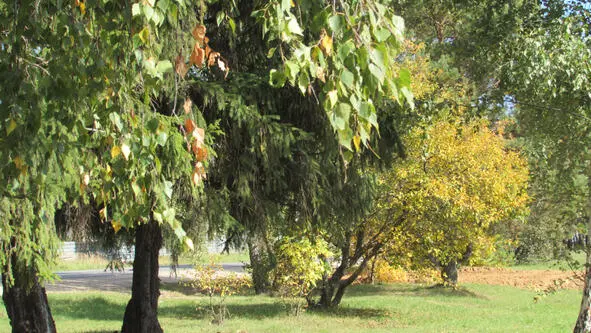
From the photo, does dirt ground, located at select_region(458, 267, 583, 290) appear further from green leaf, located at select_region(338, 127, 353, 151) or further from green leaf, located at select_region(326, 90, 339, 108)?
green leaf, located at select_region(326, 90, 339, 108)

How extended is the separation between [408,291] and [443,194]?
35.3ft

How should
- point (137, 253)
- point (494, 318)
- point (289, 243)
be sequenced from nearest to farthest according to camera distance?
point (137, 253) → point (289, 243) → point (494, 318)

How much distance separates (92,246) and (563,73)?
775cm

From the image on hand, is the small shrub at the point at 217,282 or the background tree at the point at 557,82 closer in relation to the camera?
the background tree at the point at 557,82

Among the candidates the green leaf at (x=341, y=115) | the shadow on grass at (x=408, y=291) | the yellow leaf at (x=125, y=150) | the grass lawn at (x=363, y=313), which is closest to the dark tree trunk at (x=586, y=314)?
the grass lawn at (x=363, y=313)

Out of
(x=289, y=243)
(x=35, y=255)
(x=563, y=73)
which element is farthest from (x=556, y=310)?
(x=35, y=255)

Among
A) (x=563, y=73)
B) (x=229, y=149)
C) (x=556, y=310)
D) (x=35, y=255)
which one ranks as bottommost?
(x=556, y=310)

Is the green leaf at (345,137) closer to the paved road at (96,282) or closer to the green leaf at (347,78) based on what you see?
the green leaf at (347,78)

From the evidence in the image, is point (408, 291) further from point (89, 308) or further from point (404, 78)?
point (404, 78)

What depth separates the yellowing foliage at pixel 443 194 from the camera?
15164mm

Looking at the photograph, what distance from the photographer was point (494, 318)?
17.2 meters

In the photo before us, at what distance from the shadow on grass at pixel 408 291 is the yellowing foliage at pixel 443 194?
23.4 ft

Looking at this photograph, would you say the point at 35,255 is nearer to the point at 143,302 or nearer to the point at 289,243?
the point at 143,302

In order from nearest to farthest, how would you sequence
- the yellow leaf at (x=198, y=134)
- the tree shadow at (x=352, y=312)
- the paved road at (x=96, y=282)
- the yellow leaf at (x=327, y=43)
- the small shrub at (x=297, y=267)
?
1. the yellow leaf at (x=327, y=43)
2. the yellow leaf at (x=198, y=134)
3. the small shrub at (x=297, y=267)
4. the tree shadow at (x=352, y=312)
5. the paved road at (x=96, y=282)
